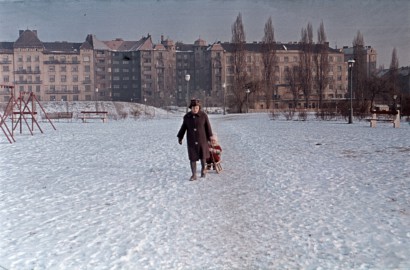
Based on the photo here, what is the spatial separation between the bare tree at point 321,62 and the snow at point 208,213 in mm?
32741

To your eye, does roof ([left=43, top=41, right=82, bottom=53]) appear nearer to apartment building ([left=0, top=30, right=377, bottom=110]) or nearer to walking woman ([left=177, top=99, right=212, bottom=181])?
apartment building ([left=0, top=30, right=377, bottom=110])

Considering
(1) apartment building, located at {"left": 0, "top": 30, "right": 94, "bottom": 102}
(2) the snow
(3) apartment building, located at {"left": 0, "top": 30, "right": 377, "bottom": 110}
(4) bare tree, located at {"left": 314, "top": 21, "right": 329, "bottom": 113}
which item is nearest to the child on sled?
(2) the snow

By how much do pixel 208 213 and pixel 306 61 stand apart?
134ft

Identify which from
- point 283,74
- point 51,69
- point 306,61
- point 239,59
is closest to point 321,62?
point 306,61

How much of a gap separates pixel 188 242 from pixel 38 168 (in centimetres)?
698

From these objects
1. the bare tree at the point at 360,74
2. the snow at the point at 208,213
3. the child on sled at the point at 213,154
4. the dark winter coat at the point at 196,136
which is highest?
the bare tree at the point at 360,74

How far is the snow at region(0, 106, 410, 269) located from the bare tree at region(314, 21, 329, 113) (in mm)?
32741

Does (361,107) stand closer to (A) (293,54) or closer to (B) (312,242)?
(A) (293,54)

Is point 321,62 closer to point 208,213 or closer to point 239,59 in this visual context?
point 239,59

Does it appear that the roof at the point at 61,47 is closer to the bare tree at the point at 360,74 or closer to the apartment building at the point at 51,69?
the apartment building at the point at 51,69

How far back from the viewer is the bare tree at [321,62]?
1721 inches

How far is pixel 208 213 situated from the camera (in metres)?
6.44

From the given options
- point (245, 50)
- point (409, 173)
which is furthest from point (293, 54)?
point (409, 173)

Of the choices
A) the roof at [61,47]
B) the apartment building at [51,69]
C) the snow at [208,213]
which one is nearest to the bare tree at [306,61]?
the apartment building at [51,69]
